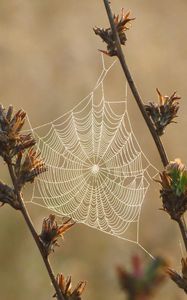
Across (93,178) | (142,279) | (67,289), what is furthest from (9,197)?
(93,178)

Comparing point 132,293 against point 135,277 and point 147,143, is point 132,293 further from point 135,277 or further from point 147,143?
point 147,143

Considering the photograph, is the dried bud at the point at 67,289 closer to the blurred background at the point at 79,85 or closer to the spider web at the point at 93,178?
the blurred background at the point at 79,85

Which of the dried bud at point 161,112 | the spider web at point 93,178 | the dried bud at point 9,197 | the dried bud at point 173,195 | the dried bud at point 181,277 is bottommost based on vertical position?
the dried bud at point 181,277

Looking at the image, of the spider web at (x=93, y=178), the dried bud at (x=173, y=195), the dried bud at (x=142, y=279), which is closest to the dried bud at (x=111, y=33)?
the dried bud at (x=173, y=195)

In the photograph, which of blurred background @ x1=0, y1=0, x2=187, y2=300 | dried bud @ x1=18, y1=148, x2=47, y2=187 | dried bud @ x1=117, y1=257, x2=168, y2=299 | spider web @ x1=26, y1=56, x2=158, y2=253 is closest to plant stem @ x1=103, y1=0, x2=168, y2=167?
dried bud @ x1=18, y1=148, x2=47, y2=187

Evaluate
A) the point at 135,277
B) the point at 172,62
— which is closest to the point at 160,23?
the point at 172,62

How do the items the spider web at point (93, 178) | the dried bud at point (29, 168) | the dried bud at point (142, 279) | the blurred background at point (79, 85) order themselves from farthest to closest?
the blurred background at point (79, 85) → the spider web at point (93, 178) → the dried bud at point (29, 168) → the dried bud at point (142, 279)
